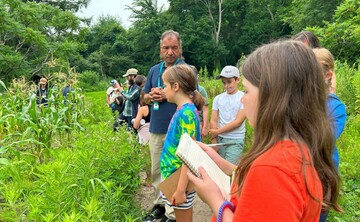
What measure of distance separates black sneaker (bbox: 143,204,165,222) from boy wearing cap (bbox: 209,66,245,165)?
0.86 m

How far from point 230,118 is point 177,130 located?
49.4 inches

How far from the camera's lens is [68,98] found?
605 centimetres

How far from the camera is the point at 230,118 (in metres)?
3.64

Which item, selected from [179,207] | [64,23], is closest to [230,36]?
[64,23]

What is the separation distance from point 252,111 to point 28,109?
3794 mm

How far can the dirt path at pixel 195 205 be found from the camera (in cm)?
347

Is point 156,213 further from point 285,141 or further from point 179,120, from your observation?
point 285,141

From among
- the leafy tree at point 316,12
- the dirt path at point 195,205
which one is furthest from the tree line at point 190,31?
the dirt path at point 195,205

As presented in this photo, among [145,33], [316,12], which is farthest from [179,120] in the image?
[145,33]

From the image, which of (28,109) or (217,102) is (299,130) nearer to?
(217,102)

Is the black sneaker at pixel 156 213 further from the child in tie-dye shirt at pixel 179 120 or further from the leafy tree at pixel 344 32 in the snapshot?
the leafy tree at pixel 344 32

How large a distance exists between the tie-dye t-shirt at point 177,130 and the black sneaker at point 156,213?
0.81m

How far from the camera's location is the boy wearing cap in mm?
3533

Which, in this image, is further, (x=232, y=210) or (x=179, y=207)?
(x=179, y=207)
